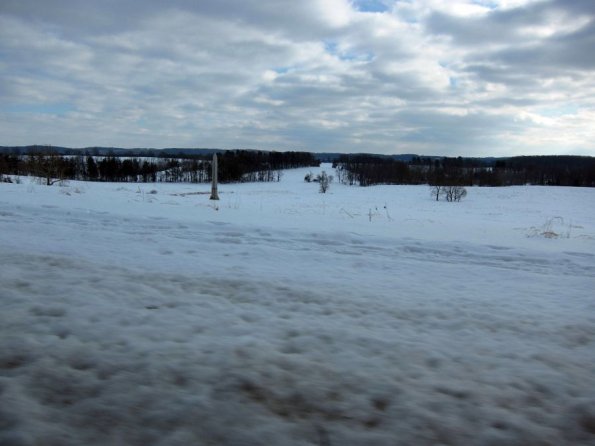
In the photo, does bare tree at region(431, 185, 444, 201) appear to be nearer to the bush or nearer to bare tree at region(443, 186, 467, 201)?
the bush

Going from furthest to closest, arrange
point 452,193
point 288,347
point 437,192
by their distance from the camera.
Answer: point 437,192
point 452,193
point 288,347

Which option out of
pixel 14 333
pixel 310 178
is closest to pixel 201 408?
pixel 14 333

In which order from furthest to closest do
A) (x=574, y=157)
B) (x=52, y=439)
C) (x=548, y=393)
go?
(x=574, y=157)
(x=548, y=393)
(x=52, y=439)

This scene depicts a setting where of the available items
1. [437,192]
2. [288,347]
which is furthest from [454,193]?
[288,347]

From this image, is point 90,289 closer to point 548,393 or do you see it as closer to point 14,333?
point 14,333

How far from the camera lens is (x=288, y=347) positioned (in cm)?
338

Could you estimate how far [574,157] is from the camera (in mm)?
149125

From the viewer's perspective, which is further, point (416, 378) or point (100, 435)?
point (416, 378)

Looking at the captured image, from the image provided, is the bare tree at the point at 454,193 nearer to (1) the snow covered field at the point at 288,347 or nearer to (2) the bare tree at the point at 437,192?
(2) the bare tree at the point at 437,192

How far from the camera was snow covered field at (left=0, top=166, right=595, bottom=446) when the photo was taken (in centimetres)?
238

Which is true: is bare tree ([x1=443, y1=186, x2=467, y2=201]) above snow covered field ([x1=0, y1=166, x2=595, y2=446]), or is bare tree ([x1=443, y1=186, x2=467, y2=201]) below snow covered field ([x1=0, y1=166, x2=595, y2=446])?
above

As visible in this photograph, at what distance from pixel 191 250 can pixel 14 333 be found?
369 cm

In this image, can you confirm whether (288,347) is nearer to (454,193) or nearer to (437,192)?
(454,193)

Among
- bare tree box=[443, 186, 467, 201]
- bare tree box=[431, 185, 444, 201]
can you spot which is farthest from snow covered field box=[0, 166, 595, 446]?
bare tree box=[431, 185, 444, 201]
